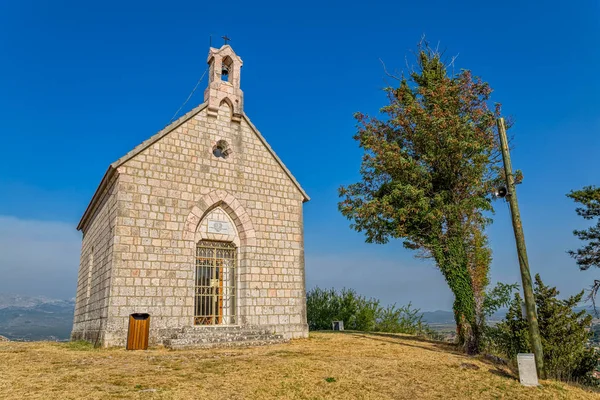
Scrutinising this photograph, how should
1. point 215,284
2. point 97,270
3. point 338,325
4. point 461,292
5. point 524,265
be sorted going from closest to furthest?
point 524,265 < point 461,292 < point 215,284 < point 97,270 < point 338,325

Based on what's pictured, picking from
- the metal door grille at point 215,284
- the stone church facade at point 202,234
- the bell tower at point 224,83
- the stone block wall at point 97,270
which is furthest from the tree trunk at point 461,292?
the stone block wall at point 97,270

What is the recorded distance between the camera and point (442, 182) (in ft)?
53.7

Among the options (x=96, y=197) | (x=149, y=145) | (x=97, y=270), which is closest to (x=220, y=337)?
(x=97, y=270)

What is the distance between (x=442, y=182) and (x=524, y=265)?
620cm

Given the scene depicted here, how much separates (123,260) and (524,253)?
1151 centimetres

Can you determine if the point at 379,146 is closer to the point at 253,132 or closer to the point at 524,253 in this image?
the point at 253,132

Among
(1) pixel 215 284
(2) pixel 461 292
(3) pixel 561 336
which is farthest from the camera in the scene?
(1) pixel 215 284

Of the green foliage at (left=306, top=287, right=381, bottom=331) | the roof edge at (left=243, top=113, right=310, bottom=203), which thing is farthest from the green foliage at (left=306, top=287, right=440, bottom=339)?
the roof edge at (left=243, top=113, right=310, bottom=203)

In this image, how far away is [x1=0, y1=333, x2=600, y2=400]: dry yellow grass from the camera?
736cm

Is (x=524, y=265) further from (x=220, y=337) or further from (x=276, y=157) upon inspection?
(x=276, y=157)

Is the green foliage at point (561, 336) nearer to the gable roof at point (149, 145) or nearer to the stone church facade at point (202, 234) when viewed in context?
the stone church facade at point (202, 234)

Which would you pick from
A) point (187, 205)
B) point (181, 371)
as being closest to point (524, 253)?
point (181, 371)

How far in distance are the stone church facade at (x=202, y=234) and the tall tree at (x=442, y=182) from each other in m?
3.46

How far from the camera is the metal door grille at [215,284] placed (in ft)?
48.4
